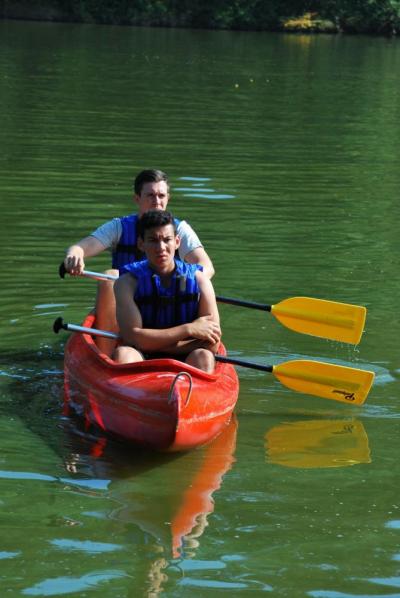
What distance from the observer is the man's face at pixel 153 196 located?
6.89 meters

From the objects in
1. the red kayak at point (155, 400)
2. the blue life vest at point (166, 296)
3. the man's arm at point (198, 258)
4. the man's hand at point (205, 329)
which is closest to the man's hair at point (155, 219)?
the blue life vest at point (166, 296)

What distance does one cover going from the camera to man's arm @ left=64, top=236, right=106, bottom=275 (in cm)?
695

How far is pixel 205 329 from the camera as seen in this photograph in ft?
20.7

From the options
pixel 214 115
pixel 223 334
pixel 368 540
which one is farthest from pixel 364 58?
pixel 368 540

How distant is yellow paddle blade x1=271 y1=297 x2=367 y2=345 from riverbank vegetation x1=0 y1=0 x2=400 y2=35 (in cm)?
3971

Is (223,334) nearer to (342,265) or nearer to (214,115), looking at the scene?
(342,265)

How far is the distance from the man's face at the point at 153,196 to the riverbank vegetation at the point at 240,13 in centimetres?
3969

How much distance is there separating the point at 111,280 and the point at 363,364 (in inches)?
69.3

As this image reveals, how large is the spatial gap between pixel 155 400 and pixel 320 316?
1711 millimetres

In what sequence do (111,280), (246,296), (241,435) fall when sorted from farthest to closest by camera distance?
(246,296)
(111,280)
(241,435)

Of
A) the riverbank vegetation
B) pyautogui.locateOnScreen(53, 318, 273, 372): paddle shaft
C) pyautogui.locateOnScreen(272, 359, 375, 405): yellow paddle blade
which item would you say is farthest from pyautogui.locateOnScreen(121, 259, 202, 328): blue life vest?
the riverbank vegetation

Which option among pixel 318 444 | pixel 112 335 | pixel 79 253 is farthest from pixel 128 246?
pixel 318 444

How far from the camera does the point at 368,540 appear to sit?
16.6ft

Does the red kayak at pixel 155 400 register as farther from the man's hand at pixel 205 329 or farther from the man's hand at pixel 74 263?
the man's hand at pixel 74 263
